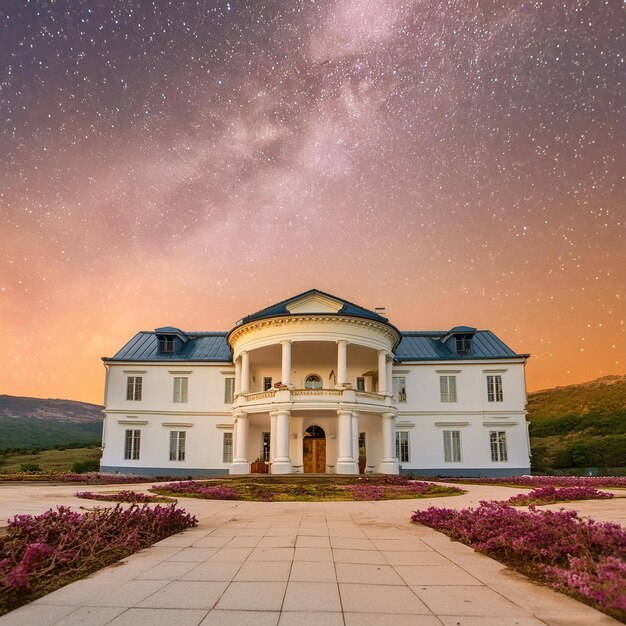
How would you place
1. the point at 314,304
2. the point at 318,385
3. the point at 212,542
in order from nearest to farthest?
the point at 212,542 → the point at 314,304 → the point at 318,385

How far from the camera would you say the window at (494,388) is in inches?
1507

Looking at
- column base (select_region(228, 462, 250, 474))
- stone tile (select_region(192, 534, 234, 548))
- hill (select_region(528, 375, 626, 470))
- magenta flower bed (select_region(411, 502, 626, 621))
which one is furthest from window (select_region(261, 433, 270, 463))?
magenta flower bed (select_region(411, 502, 626, 621))

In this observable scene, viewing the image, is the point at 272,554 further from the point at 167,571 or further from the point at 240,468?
the point at 240,468

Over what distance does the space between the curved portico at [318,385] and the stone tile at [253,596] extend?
25.2 meters

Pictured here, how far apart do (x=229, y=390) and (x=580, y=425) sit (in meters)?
44.1

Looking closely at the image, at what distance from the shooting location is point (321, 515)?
12.5 m

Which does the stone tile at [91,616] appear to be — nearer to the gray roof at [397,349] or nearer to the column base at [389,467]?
the column base at [389,467]

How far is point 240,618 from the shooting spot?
446 centimetres

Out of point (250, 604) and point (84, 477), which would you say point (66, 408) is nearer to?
point (84, 477)

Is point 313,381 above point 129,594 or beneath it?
above

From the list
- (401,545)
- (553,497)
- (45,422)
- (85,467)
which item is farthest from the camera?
(45,422)

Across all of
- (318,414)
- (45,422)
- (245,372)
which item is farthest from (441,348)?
(45,422)

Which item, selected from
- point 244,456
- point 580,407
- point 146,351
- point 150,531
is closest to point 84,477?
point 244,456

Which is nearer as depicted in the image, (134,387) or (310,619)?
(310,619)
